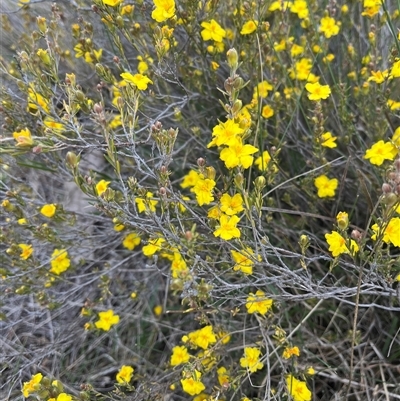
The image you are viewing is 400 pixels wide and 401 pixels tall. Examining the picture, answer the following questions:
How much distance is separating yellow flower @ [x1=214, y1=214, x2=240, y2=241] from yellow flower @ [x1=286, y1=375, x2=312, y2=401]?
1.81 ft

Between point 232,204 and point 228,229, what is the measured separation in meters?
0.11

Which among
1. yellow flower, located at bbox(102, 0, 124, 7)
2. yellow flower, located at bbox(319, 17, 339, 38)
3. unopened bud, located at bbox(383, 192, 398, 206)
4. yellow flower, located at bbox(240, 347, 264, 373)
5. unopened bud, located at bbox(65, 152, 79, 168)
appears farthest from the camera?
yellow flower, located at bbox(319, 17, 339, 38)

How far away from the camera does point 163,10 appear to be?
1677 millimetres

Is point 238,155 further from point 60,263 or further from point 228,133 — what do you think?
point 60,263

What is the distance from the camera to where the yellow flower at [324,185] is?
6.49ft

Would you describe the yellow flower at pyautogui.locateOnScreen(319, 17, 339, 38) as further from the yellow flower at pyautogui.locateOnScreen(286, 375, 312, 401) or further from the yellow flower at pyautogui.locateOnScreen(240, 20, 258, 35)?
the yellow flower at pyautogui.locateOnScreen(286, 375, 312, 401)

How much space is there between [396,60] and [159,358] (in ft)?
5.33

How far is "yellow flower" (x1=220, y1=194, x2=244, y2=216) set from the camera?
1519 millimetres

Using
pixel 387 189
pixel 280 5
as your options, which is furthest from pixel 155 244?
pixel 280 5

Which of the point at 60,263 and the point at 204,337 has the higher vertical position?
the point at 60,263

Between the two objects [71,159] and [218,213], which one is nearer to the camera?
[71,159]

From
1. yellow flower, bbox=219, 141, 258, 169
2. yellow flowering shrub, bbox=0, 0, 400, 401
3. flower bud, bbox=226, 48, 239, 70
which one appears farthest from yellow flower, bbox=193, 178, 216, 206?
flower bud, bbox=226, 48, 239, 70

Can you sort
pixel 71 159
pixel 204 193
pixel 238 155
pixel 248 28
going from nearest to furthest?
pixel 71 159
pixel 238 155
pixel 204 193
pixel 248 28

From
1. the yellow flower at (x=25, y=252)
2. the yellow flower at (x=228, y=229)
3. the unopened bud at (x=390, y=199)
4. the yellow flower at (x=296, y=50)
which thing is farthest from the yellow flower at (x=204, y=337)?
the yellow flower at (x=296, y=50)
